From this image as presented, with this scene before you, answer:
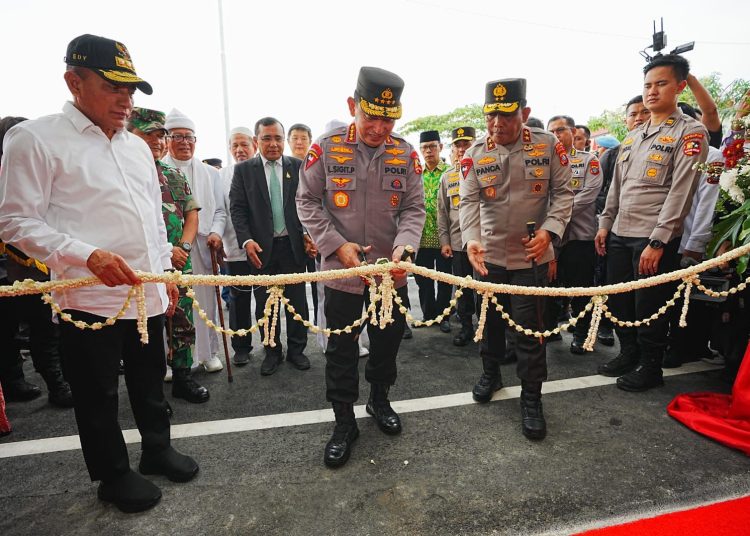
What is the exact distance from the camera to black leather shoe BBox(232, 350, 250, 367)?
376 cm

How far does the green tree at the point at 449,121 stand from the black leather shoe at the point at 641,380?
2424 cm

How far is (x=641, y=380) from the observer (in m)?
3.02

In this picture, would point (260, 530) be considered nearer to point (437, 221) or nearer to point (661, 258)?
point (661, 258)

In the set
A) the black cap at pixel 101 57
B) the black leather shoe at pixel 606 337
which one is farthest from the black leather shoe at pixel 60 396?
the black leather shoe at pixel 606 337

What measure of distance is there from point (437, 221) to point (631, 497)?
124 inches

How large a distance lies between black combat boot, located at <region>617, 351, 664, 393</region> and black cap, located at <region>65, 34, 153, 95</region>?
3.54 metres

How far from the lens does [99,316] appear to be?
6.07 ft

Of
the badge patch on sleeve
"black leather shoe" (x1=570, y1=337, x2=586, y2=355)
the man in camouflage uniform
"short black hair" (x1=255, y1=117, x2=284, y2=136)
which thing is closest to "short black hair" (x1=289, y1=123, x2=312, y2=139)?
"short black hair" (x1=255, y1=117, x2=284, y2=136)

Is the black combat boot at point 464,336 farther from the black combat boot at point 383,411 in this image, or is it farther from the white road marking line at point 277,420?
the black combat boot at point 383,411

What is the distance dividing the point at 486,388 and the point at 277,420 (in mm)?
1449

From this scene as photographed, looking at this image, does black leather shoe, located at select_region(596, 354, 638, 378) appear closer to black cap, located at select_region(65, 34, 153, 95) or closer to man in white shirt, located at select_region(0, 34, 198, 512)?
man in white shirt, located at select_region(0, 34, 198, 512)

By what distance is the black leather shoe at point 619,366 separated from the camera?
3295mm

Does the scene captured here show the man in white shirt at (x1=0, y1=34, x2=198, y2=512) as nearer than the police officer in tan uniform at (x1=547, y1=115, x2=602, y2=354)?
Yes

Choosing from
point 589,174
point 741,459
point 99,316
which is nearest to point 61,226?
point 99,316
